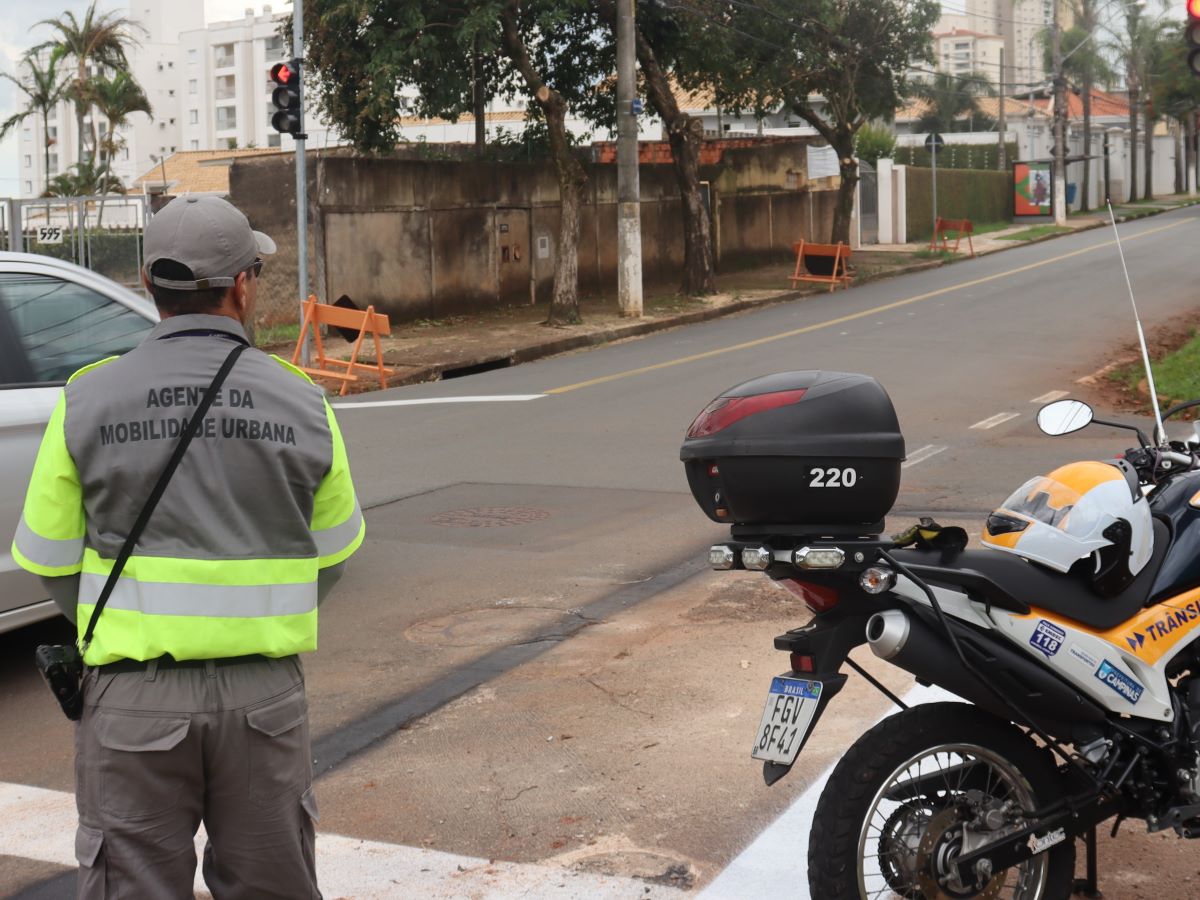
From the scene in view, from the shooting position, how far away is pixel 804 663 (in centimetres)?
359

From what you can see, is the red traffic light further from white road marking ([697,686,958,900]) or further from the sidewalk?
white road marking ([697,686,958,900])

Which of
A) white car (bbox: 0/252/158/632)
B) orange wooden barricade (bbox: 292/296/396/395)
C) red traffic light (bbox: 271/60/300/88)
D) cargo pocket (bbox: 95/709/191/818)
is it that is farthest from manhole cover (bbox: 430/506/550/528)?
red traffic light (bbox: 271/60/300/88)

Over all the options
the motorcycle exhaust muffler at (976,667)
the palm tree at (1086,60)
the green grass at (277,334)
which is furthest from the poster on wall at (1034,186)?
the motorcycle exhaust muffler at (976,667)

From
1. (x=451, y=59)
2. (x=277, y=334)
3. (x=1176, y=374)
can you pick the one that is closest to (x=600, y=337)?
(x=277, y=334)

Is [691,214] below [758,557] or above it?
above

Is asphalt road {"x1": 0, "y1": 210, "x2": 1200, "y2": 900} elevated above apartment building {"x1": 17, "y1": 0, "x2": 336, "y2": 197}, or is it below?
below

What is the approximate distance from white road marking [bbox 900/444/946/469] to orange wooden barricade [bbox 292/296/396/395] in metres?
7.61

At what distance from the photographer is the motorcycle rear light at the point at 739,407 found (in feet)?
11.7

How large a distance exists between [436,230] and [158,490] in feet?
73.6

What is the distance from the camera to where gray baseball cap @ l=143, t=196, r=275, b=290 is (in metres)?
2.93

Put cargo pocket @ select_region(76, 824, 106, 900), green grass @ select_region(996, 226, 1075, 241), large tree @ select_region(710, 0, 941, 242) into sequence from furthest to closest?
green grass @ select_region(996, 226, 1075, 241), large tree @ select_region(710, 0, 941, 242), cargo pocket @ select_region(76, 824, 106, 900)

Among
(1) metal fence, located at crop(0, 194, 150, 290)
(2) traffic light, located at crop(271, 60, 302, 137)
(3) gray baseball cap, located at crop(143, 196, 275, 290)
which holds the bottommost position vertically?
(3) gray baseball cap, located at crop(143, 196, 275, 290)

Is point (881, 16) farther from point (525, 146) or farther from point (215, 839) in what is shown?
point (215, 839)

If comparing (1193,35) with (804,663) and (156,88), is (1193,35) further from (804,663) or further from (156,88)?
(156,88)
